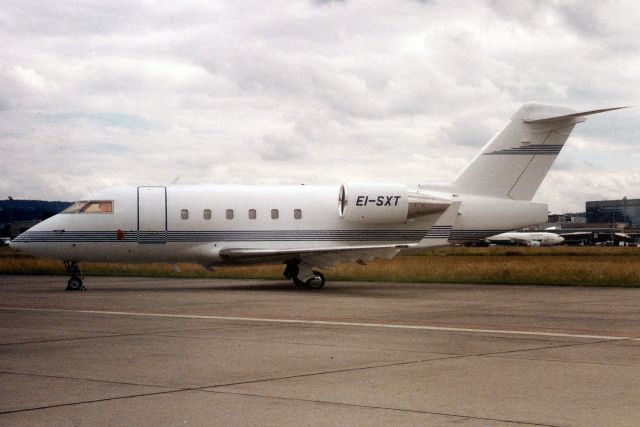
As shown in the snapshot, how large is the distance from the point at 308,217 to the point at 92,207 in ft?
22.6

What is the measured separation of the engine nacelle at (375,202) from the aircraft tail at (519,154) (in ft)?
8.89

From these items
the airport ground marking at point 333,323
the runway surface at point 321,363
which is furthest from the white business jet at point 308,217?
the airport ground marking at point 333,323

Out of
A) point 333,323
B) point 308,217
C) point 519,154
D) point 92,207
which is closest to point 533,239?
point 519,154

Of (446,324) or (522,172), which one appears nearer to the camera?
(446,324)

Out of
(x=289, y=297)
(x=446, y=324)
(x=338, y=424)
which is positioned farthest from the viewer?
(x=289, y=297)

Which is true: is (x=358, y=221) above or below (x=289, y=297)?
above

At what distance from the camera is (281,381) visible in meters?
9.29

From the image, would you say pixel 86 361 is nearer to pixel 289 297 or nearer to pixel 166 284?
pixel 289 297

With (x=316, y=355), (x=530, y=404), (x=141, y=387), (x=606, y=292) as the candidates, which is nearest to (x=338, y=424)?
(x=530, y=404)

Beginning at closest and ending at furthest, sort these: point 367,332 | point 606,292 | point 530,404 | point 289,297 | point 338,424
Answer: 1. point 338,424
2. point 530,404
3. point 367,332
4. point 289,297
5. point 606,292

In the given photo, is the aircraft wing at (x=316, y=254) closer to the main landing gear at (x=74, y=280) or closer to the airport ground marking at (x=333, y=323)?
the main landing gear at (x=74, y=280)

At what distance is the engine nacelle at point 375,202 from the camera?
90.6 feet

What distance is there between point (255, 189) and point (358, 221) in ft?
11.8

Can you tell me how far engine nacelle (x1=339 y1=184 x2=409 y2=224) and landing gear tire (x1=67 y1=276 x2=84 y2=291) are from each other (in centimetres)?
863
